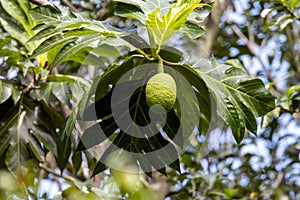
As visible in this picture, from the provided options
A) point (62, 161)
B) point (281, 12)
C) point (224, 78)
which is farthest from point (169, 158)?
point (281, 12)

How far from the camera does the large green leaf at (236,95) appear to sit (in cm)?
84

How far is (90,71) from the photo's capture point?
6.01 ft

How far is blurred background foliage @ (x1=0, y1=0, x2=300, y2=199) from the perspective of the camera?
3.87 feet

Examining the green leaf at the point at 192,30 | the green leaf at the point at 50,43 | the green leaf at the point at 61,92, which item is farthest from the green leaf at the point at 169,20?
the green leaf at the point at 61,92

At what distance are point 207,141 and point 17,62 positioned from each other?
0.53 meters

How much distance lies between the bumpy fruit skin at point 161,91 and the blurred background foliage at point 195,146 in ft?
0.48

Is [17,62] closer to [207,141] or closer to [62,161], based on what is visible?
[62,161]

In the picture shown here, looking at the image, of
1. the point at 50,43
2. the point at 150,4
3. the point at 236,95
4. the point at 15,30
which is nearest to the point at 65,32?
the point at 50,43

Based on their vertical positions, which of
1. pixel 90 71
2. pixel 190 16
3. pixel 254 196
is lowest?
pixel 254 196

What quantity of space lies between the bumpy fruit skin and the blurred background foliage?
146 mm

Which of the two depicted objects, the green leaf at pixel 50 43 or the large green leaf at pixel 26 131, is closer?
the green leaf at pixel 50 43

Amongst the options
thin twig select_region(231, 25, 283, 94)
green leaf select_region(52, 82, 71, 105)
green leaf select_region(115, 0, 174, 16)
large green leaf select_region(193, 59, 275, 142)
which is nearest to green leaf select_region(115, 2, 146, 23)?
green leaf select_region(115, 0, 174, 16)

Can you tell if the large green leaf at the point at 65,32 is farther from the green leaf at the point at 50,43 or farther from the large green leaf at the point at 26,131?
the large green leaf at the point at 26,131

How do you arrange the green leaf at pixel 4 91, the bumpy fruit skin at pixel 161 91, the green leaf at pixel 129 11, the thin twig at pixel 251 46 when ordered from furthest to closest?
the thin twig at pixel 251 46 → the green leaf at pixel 4 91 → the green leaf at pixel 129 11 → the bumpy fruit skin at pixel 161 91
